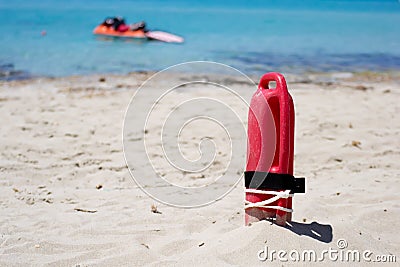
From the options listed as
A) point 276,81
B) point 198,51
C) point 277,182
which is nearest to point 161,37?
point 198,51

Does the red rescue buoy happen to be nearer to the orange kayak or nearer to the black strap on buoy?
the black strap on buoy

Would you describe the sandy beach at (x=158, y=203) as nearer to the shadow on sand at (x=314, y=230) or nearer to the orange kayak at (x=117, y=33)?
the shadow on sand at (x=314, y=230)

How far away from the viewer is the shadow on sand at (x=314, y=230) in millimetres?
2877

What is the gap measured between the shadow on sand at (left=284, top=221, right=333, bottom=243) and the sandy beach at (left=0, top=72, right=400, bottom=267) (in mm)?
11

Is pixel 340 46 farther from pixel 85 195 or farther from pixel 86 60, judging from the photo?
pixel 85 195

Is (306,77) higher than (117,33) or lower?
lower

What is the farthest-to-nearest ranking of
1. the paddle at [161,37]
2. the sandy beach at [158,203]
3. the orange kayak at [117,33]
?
the orange kayak at [117,33] < the paddle at [161,37] < the sandy beach at [158,203]

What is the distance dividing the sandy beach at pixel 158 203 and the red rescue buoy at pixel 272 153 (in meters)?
0.14

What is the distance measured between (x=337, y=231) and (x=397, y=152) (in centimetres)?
244

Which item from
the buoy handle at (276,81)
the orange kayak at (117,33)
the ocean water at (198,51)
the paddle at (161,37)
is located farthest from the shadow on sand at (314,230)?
the orange kayak at (117,33)

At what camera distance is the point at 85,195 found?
13.3 ft

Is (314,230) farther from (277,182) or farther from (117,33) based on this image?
(117,33)

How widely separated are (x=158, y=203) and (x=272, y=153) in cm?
133

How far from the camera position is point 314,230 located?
2990mm
